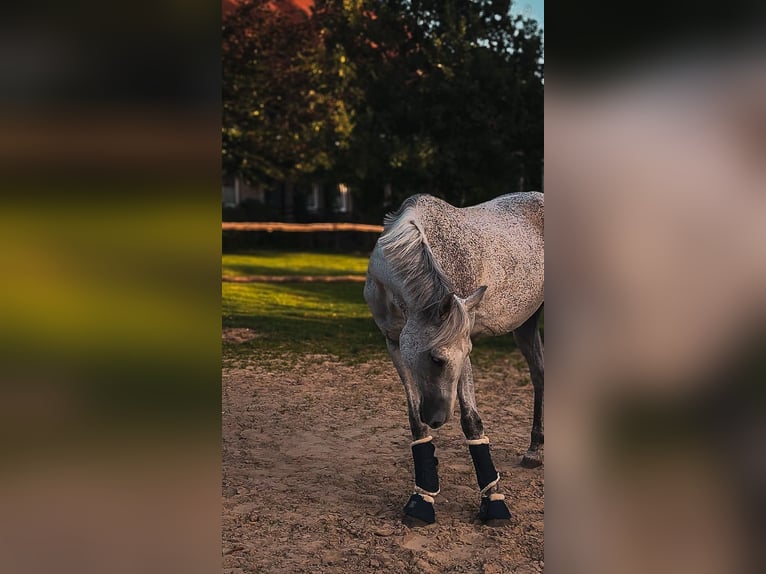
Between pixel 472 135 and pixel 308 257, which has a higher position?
pixel 472 135

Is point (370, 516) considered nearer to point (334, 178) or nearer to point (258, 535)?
point (258, 535)

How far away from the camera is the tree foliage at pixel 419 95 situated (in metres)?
12.9

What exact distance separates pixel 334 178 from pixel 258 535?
16.6m

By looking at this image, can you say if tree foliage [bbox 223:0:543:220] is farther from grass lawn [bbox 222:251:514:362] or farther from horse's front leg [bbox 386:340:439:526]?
horse's front leg [bbox 386:340:439:526]

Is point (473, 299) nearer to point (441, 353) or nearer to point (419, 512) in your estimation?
point (441, 353)

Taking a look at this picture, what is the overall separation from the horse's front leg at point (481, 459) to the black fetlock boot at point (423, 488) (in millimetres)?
256

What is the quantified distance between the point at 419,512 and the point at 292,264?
15.3 meters

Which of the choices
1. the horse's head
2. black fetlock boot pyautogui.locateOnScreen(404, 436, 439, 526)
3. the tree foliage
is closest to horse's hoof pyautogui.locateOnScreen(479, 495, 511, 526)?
black fetlock boot pyautogui.locateOnScreen(404, 436, 439, 526)

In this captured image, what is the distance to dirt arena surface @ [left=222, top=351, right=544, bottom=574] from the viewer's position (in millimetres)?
3621

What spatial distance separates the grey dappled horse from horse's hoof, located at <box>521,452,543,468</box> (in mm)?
1136
